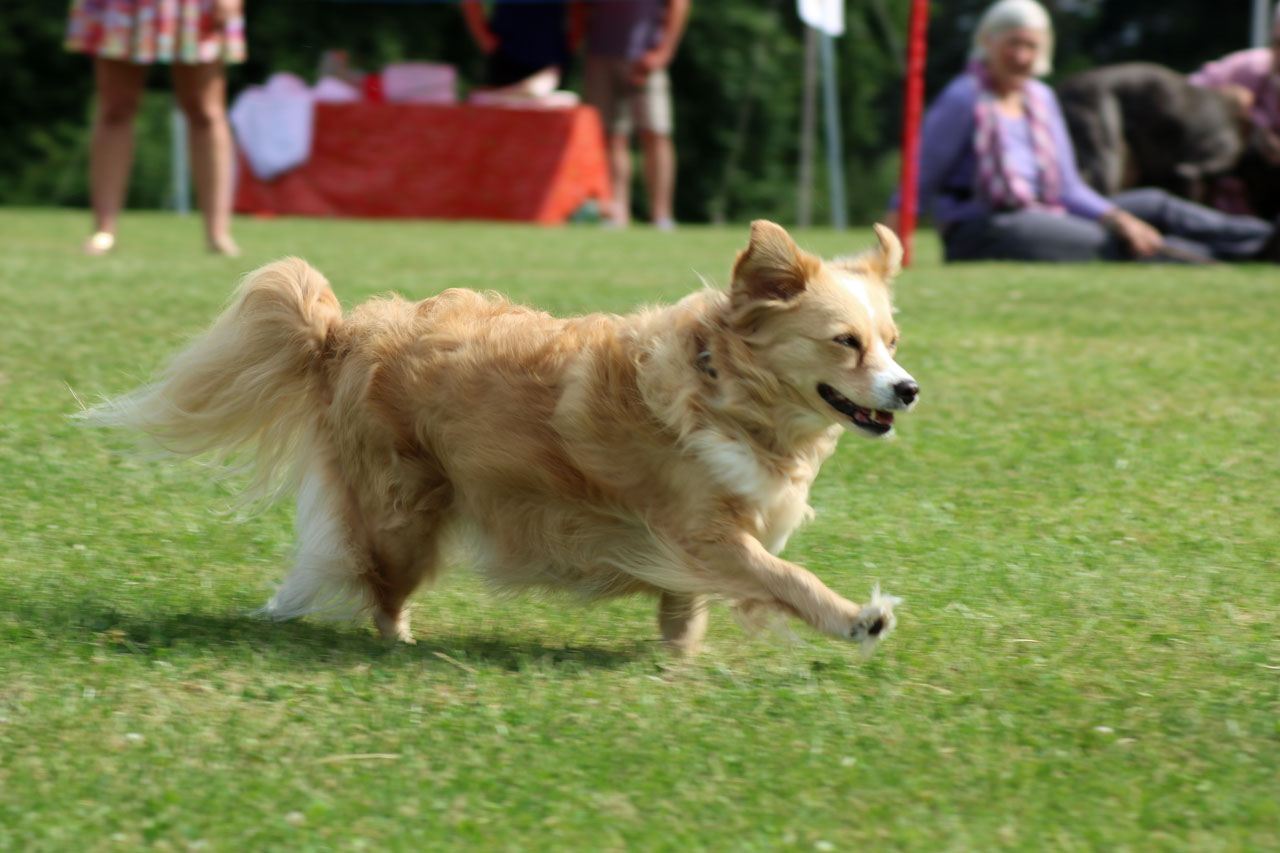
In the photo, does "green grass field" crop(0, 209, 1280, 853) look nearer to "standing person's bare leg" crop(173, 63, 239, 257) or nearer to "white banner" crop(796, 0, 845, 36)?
"standing person's bare leg" crop(173, 63, 239, 257)

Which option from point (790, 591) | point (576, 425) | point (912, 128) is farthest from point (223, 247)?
point (790, 591)

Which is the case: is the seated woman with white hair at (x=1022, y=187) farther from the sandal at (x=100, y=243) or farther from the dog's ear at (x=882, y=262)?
the dog's ear at (x=882, y=262)

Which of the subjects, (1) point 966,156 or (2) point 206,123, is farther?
(1) point 966,156

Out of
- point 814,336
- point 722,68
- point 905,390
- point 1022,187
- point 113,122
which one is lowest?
point 905,390

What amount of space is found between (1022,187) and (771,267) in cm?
705

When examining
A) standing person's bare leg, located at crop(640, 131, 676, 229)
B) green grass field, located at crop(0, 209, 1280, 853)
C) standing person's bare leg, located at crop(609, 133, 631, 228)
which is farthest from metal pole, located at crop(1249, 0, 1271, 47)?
green grass field, located at crop(0, 209, 1280, 853)

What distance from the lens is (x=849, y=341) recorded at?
372 cm

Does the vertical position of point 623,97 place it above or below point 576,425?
above

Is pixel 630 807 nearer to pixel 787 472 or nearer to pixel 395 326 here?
pixel 787 472

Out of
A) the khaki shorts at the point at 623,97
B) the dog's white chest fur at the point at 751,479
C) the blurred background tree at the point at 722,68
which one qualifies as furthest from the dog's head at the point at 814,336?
the blurred background tree at the point at 722,68

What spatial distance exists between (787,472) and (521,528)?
65 cm

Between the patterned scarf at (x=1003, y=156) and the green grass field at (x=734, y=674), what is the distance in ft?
12.5

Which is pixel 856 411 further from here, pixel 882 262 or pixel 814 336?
pixel 882 262

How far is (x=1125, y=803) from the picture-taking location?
2850 millimetres
